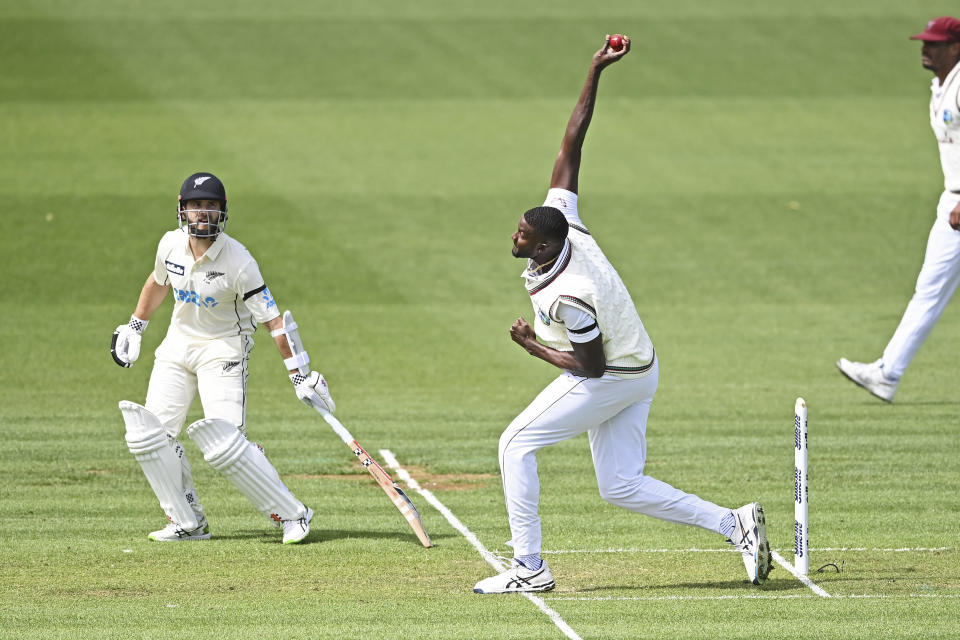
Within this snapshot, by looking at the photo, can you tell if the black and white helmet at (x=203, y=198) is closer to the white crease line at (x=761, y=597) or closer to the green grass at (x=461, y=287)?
the green grass at (x=461, y=287)

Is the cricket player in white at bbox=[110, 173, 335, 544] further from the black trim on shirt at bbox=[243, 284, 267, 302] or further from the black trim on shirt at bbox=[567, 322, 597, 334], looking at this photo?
the black trim on shirt at bbox=[567, 322, 597, 334]

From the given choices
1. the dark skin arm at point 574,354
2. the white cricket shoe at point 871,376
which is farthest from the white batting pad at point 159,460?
the white cricket shoe at point 871,376

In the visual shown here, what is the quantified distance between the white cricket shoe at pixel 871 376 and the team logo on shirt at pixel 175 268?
6577mm

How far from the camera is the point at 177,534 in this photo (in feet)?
31.7

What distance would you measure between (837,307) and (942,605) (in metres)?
12.3

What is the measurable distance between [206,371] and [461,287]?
11.2 metres

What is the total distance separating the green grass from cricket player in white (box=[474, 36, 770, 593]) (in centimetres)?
32

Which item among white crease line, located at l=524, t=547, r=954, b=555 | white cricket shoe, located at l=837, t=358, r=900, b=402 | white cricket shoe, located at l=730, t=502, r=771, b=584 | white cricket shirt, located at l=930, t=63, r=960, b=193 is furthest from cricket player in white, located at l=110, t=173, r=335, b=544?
white cricket shirt, located at l=930, t=63, r=960, b=193

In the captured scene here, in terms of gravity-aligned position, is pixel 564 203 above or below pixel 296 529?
above

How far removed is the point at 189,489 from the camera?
9.74 m

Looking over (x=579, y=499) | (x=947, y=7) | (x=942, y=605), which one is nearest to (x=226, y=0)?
(x=947, y=7)

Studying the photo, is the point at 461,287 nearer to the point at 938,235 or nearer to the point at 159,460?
the point at 938,235

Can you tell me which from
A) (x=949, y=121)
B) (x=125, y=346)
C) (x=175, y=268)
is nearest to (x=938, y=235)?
(x=949, y=121)

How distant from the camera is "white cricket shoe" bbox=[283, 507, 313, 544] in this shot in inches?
376
